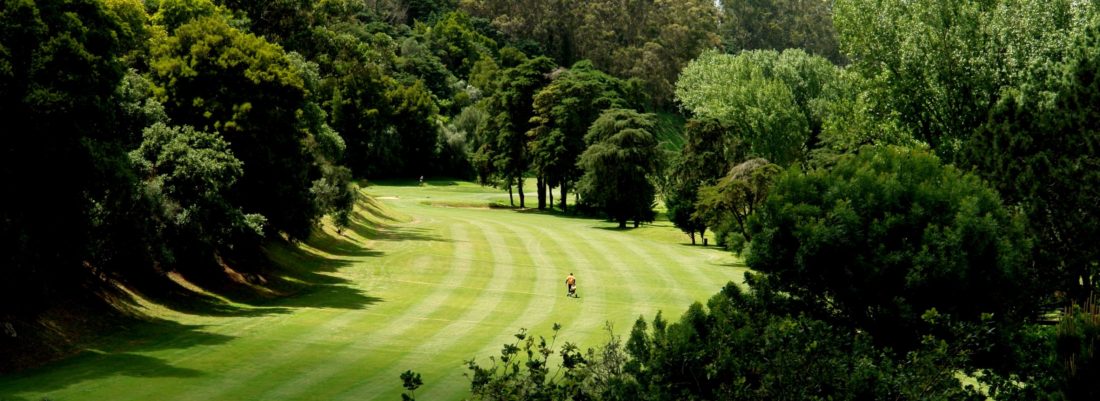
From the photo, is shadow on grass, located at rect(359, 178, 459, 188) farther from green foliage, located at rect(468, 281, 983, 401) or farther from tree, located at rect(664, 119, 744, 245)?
green foliage, located at rect(468, 281, 983, 401)

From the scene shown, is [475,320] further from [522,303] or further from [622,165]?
[622,165]

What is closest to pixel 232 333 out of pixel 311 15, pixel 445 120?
pixel 311 15

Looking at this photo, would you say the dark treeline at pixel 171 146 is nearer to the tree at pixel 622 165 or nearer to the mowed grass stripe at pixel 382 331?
the tree at pixel 622 165

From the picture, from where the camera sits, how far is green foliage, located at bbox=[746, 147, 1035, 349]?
20031mm

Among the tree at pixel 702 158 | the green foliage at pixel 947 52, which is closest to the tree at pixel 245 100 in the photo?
the green foliage at pixel 947 52

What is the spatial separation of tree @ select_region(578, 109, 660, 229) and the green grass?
9.53 ft

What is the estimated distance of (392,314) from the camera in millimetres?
34000

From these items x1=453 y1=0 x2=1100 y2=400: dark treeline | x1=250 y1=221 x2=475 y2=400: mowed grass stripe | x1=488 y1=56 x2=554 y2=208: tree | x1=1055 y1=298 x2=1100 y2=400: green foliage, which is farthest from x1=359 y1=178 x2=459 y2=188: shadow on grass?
Answer: x1=1055 y1=298 x2=1100 y2=400: green foliage

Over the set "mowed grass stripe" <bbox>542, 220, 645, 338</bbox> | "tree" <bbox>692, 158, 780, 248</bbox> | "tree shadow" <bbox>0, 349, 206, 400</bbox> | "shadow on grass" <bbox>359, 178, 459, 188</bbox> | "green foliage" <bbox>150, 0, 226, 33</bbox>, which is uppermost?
"green foliage" <bbox>150, 0, 226, 33</bbox>

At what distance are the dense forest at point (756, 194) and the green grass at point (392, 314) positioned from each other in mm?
2398

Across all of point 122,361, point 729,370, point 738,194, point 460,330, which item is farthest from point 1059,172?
point 738,194

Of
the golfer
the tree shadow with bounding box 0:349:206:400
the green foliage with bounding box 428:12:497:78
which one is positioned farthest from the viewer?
the green foliage with bounding box 428:12:497:78

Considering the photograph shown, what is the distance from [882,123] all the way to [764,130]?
27.2m

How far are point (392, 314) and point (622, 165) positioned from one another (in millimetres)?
39089
